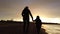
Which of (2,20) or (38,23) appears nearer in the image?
(38,23)

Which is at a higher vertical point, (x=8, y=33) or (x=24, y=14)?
(x=24, y=14)

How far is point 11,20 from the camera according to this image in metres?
49.0

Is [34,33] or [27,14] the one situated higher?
[27,14]

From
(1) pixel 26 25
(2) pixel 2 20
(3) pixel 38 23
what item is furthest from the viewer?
(2) pixel 2 20

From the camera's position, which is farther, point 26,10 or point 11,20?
Answer: point 11,20

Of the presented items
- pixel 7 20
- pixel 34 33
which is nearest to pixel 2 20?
pixel 7 20

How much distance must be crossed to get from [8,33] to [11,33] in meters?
0.25

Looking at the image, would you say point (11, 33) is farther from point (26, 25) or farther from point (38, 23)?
point (38, 23)

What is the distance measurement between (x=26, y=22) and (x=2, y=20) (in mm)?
26402

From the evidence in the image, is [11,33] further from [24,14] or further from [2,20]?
[2,20]

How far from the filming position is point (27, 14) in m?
23.0

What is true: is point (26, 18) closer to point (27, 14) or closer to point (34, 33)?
point (27, 14)

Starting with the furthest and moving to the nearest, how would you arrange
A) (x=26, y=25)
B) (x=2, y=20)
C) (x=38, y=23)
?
(x=2, y=20)
(x=26, y=25)
(x=38, y=23)

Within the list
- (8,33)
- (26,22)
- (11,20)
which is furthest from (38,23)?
(11,20)
